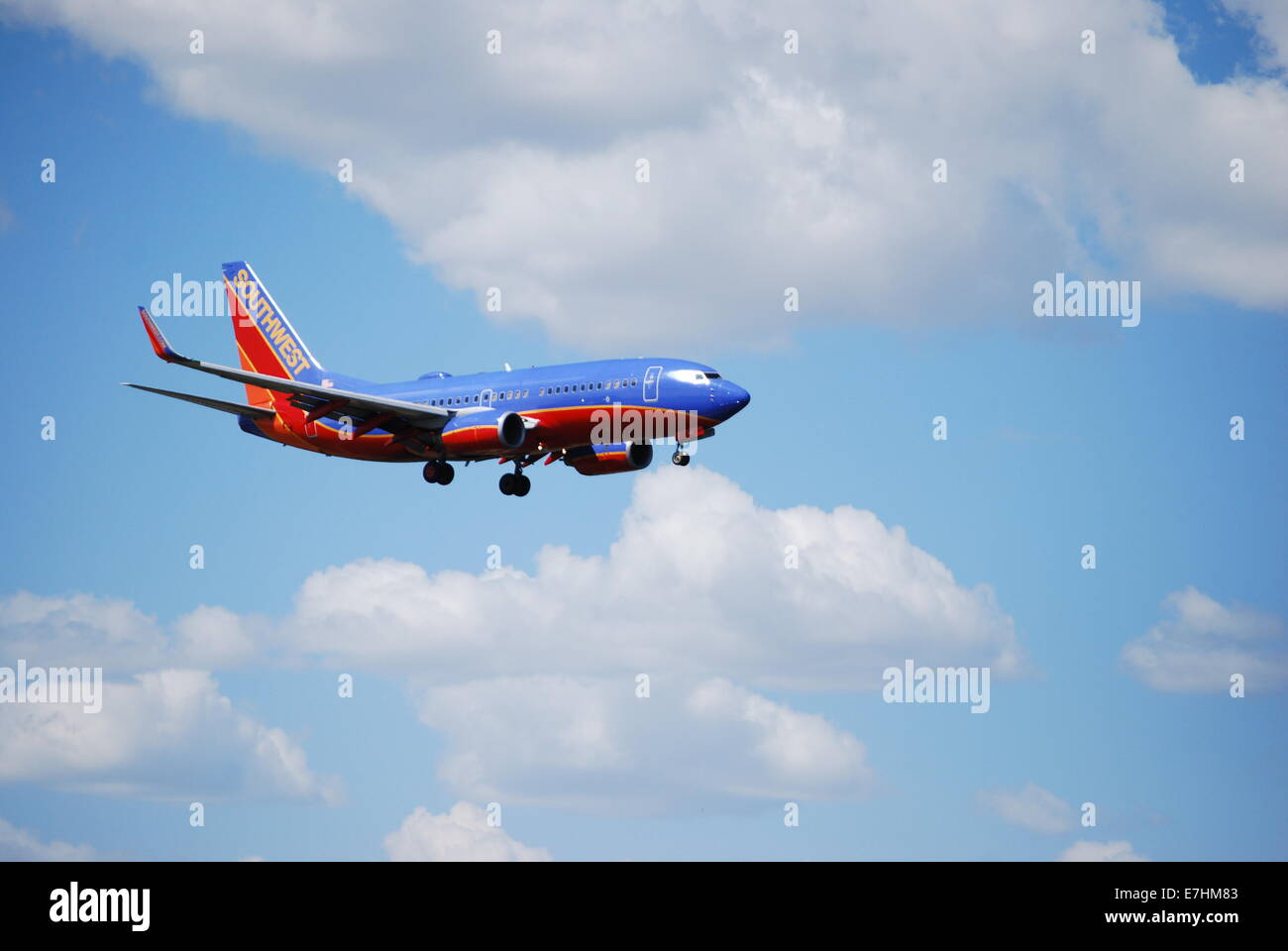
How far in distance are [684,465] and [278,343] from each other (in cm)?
3797

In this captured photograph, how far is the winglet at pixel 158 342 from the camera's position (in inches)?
3474

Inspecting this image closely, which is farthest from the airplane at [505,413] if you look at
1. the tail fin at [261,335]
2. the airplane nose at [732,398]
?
the tail fin at [261,335]

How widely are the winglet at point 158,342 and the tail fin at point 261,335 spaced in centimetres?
2358

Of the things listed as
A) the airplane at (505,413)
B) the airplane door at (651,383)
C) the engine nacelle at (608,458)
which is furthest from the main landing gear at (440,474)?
the airplane door at (651,383)

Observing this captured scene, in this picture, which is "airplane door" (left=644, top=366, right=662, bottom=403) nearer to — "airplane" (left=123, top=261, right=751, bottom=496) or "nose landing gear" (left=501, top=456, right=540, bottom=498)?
"airplane" (left=123, top=261, right=751, bottom=496)

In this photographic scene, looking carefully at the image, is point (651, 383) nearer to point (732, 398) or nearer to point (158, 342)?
point (732, 398)

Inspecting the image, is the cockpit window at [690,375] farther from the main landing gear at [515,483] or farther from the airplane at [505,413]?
the main landing gear at [515,483]

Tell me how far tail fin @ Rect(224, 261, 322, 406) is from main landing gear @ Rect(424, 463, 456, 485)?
1765 cm

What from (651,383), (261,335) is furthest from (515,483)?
(261,335)

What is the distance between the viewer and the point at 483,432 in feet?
311

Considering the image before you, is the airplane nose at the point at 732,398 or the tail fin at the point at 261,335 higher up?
the tail fin at the point at 261,335

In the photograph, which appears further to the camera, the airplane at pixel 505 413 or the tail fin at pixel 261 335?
the tail fin at pixel 261 335

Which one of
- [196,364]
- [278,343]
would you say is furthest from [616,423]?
[278,343]

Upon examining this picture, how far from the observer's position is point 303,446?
10850cm
